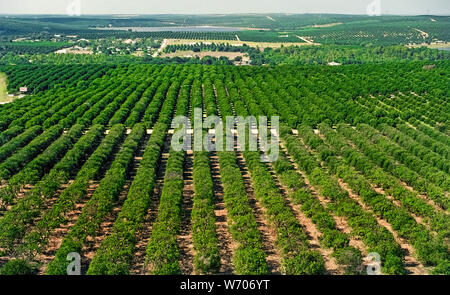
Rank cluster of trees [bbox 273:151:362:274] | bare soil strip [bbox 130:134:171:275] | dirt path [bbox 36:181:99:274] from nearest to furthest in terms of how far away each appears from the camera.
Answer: cluster of trees [bbox 273:151:362:274] → bare soil strip [bbox 130:134:171:275] → dirt path [bbox 36:181:99:274]

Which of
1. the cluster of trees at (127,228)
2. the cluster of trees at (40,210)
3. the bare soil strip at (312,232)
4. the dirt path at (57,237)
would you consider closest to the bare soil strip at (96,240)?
the cluster of trees at (127,228)

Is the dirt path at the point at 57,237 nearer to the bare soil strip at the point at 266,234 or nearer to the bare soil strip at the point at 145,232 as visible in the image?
the bare soil strip at the point at 145,232

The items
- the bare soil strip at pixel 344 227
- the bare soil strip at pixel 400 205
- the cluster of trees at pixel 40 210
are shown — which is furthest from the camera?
the bare soil strip at pixel 400 205

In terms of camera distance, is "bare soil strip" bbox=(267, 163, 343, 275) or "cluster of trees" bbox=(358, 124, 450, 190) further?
"cluster of trees" bbox=(358, 124, 450, 190)

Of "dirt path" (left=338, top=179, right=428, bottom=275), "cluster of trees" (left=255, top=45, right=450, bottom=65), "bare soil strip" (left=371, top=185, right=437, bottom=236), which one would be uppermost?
"cluster of trees" (left=255, top=45, right=450, bottom=65)

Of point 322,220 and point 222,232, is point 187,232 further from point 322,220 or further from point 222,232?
point 322,220

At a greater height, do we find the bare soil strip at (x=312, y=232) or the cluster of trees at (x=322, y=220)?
the cluster of trees at (x=322, y=220)

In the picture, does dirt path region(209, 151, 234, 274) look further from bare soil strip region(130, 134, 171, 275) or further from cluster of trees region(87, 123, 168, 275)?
cluster of trees region(87, 123, 168, 275)

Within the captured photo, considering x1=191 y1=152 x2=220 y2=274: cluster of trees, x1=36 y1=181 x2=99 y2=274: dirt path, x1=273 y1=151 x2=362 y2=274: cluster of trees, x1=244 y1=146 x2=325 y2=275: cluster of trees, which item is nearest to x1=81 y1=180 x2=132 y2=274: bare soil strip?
x1=36 y1=181 x2=99 y2=274: dirt path
